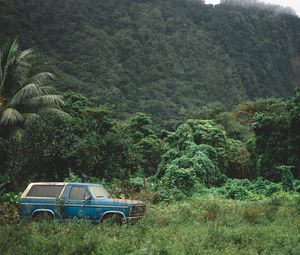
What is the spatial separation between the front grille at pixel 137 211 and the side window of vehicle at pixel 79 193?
1518mm

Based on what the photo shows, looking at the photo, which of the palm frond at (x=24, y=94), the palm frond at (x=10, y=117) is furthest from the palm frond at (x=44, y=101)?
the palm frond at (x=10, y=117)

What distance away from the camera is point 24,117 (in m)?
23.7

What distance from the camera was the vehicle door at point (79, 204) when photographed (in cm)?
1398

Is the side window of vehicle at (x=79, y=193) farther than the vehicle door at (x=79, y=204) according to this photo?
Yes

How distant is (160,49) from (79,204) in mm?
73958

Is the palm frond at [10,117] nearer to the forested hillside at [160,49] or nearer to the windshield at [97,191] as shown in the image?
the windshield at [97,191]

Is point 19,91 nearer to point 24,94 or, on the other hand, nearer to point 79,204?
point 24,94

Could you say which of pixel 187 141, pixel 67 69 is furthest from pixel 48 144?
pixel 67 69

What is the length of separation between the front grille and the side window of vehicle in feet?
4.98

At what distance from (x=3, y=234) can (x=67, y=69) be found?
183 feet

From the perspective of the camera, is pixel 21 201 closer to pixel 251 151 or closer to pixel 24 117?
pixel 24 117

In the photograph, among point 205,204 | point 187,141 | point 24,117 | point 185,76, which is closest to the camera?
point 205,204

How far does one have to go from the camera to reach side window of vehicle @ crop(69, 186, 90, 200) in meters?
14.2

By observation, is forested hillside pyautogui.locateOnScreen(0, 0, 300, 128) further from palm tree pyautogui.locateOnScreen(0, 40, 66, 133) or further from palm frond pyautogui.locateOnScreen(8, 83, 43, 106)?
palm frond pyautogui.locateOnScreen(8, 83, 43, 106)
